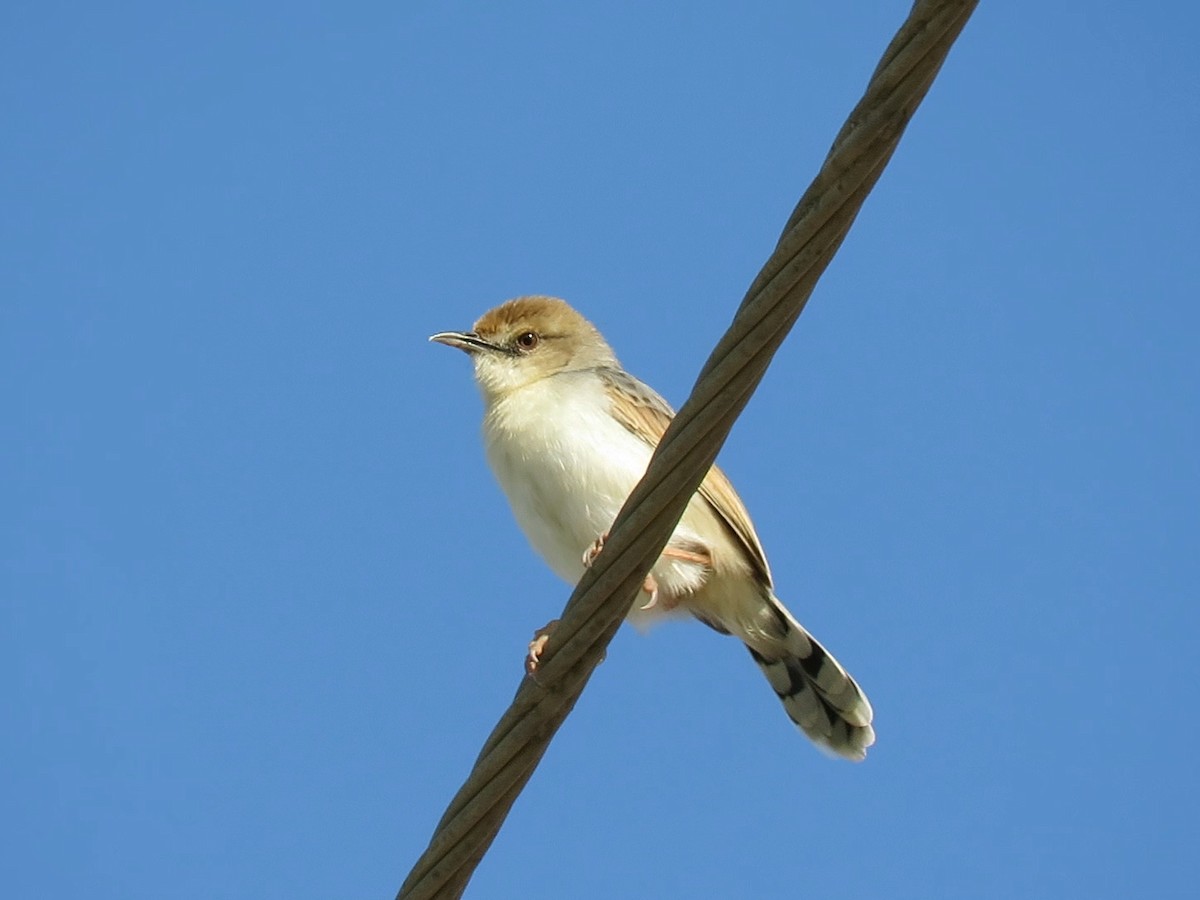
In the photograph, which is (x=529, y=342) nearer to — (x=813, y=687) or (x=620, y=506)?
(x=620, y=506)

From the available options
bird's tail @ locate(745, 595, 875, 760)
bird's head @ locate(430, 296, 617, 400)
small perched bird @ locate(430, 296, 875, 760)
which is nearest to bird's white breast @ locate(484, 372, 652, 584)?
small perched bird @ locate(430, 296, 875, 760)

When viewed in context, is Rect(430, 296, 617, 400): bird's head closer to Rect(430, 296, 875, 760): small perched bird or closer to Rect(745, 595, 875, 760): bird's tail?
Rect(430, 296, 875, 760): small perched bird

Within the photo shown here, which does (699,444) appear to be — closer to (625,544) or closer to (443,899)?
(625,544)

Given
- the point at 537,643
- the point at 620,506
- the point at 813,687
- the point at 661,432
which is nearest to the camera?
the point at 537,643

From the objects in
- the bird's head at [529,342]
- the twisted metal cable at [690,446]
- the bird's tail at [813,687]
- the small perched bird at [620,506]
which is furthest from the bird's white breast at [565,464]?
the twisted metal cable at [690,446]

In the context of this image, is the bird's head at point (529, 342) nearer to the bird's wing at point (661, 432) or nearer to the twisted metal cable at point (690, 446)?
the bird's wing at point (661, 432)

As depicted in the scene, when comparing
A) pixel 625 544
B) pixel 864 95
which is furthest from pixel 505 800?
pixel 864 95

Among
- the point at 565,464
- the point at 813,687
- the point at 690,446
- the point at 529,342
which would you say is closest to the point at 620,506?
the point at 565,464
